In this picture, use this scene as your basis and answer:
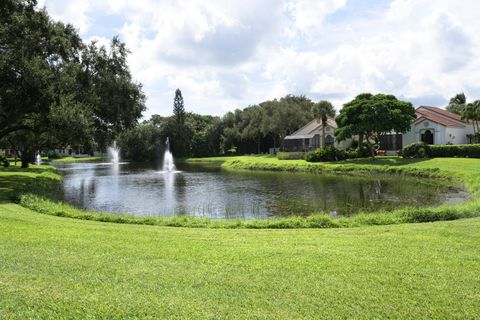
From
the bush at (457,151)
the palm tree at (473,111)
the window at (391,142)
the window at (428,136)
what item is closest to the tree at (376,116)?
the bush at (457,151)

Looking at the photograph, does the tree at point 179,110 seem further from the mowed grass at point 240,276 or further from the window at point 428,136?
the mowed grass at point 240,276

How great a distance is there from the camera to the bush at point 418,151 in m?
42.8

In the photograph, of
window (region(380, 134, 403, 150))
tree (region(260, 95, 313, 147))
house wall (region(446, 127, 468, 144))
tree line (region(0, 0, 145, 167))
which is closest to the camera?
tree line (region(0, 0, 145, 167))

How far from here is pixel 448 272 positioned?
21.8 feet

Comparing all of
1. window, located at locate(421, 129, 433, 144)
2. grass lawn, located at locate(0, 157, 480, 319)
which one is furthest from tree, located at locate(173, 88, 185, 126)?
grass lawn, located at locate(0, 157, 480, 319)

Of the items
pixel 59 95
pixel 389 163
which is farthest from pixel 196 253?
pixel 389 163

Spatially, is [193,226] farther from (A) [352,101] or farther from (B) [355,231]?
(A) [352,101]

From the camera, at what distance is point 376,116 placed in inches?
1811

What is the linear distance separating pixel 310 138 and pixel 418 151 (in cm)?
2340

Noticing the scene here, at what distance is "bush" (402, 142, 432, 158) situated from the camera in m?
42.8

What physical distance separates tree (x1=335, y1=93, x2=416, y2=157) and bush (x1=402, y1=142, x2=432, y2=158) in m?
3.18

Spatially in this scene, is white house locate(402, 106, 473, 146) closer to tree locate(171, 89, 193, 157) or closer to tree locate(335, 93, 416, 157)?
tree locate(335, 93, 416, 157)

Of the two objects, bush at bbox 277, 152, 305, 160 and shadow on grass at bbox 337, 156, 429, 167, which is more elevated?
bush at bbox 277, 152, 305, 160

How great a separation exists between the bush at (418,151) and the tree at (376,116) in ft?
10.4
